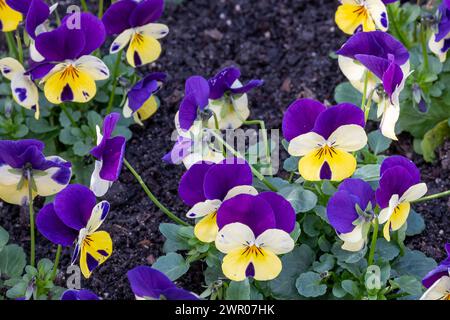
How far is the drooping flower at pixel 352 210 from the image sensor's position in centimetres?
225

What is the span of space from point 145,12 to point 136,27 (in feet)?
0.21

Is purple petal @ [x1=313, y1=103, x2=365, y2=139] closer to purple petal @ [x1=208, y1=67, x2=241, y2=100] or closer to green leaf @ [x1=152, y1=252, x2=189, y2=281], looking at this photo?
purple petal @ [x1=208, y1=67, x2=241, y2=100]

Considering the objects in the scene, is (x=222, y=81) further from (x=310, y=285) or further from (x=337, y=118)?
(x=310, y=285)

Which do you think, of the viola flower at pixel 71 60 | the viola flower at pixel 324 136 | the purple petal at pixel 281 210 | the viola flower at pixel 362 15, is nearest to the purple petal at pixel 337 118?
the viola flower at pixel 324 136

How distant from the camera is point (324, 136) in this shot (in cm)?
231

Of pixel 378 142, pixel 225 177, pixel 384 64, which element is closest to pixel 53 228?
pixel 225 177

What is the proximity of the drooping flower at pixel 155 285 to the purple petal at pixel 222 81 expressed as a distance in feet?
2.27

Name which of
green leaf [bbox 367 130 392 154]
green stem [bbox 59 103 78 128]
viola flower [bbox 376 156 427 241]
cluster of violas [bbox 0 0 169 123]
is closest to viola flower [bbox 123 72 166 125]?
cluster of violas [bbox 0 0 169 123]

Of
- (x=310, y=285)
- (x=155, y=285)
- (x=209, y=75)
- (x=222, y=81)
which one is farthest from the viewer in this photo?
(x=209, y=75)

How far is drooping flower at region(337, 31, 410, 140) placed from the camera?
7.60 ft

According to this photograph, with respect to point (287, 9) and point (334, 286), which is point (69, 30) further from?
point (287, 9)

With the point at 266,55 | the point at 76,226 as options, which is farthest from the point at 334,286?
the point at 266,55

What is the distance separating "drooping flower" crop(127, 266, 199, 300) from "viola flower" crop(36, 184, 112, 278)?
0.28m

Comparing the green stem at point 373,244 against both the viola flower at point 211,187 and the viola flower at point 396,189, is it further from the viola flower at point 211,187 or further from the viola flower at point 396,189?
the viola flower at point 211,187
